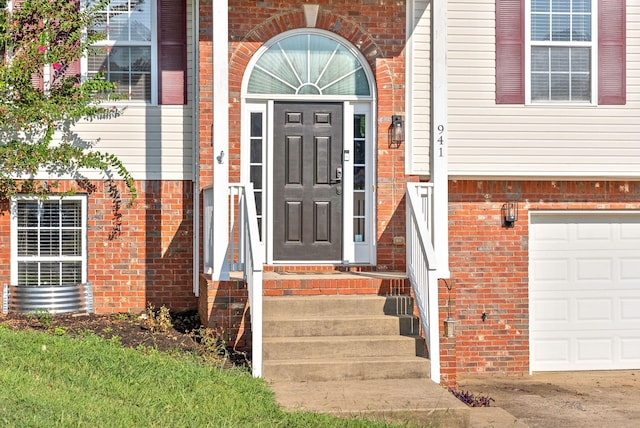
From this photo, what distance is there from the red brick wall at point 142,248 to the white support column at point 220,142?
5.87ft

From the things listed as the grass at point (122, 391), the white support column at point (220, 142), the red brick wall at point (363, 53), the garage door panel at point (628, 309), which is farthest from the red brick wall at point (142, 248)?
the garage door panel at point (628, 309)

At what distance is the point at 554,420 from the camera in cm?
870

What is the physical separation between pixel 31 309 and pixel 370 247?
4.15 meters

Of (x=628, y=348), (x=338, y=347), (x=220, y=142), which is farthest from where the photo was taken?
(x=628, y=348)

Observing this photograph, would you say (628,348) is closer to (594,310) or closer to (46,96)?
(594,310)

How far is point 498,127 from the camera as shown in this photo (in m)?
11.7

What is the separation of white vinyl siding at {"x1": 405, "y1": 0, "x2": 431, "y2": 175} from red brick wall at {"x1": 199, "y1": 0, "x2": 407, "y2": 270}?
0.41ft

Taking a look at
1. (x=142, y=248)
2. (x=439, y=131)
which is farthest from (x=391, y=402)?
(x=142, y=248)

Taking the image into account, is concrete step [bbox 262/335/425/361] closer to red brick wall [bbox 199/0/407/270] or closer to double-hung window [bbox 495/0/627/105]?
red brick wall [bbox 199/0/407/270]

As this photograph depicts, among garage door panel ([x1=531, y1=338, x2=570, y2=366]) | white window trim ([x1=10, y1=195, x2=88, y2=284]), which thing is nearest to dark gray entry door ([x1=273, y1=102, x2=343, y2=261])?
white window trim ([x1=10, y1=195, x2=88, y2=284])

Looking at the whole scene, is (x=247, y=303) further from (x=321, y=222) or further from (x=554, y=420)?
(x=554, y=420)

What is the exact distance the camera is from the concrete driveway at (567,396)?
28.7 ft

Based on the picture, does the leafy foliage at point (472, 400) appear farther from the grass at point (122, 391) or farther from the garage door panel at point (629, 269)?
the garage door panel at point (629, 269)

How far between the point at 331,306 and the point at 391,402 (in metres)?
2.04
